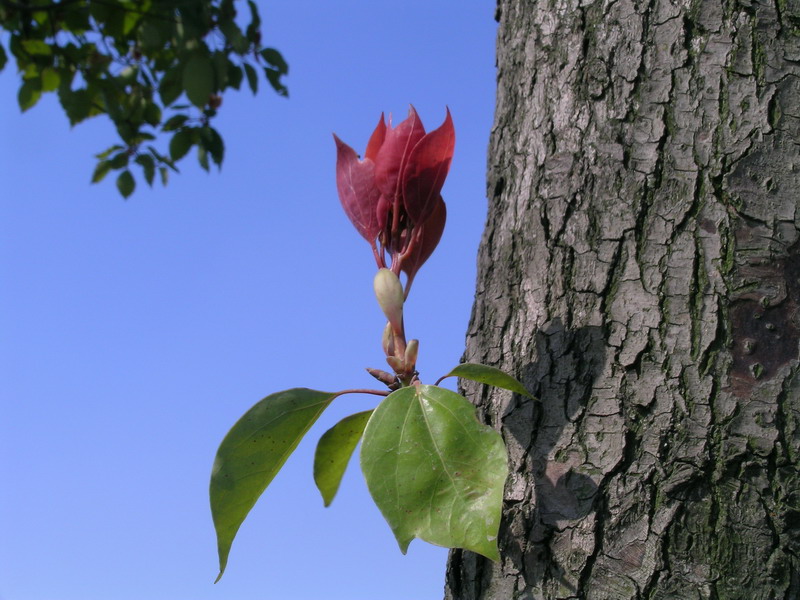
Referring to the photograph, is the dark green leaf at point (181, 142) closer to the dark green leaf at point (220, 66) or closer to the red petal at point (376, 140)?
the dark green leaf at point (220, 66)

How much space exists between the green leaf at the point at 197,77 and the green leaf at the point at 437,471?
555 millimetres

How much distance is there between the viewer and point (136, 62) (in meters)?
1.18

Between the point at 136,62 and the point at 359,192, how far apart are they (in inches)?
19.4

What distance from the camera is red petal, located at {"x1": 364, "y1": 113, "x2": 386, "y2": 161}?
3.31 feet

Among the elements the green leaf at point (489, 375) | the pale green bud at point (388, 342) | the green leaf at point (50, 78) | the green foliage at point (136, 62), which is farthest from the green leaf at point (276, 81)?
the green leaf at point (489, 375)

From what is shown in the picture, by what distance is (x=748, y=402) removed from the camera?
2.75 feet

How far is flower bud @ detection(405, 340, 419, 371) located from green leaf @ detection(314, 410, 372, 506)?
0.27 feet

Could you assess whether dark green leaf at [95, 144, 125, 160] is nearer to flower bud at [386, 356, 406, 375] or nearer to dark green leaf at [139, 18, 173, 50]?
dark green leaf at [139, 18, 173, 50]

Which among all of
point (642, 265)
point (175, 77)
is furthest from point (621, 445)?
point (175, 77)

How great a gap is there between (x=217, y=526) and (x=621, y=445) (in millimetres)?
486

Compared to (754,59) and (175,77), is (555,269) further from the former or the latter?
(175,77)

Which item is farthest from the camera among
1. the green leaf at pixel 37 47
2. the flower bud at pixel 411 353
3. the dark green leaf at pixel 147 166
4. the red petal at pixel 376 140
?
the dark green leaf at pixel 147 166

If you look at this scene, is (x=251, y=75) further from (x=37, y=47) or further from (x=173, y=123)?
(x=37, y=47)

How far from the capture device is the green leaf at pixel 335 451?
920 millimetres
